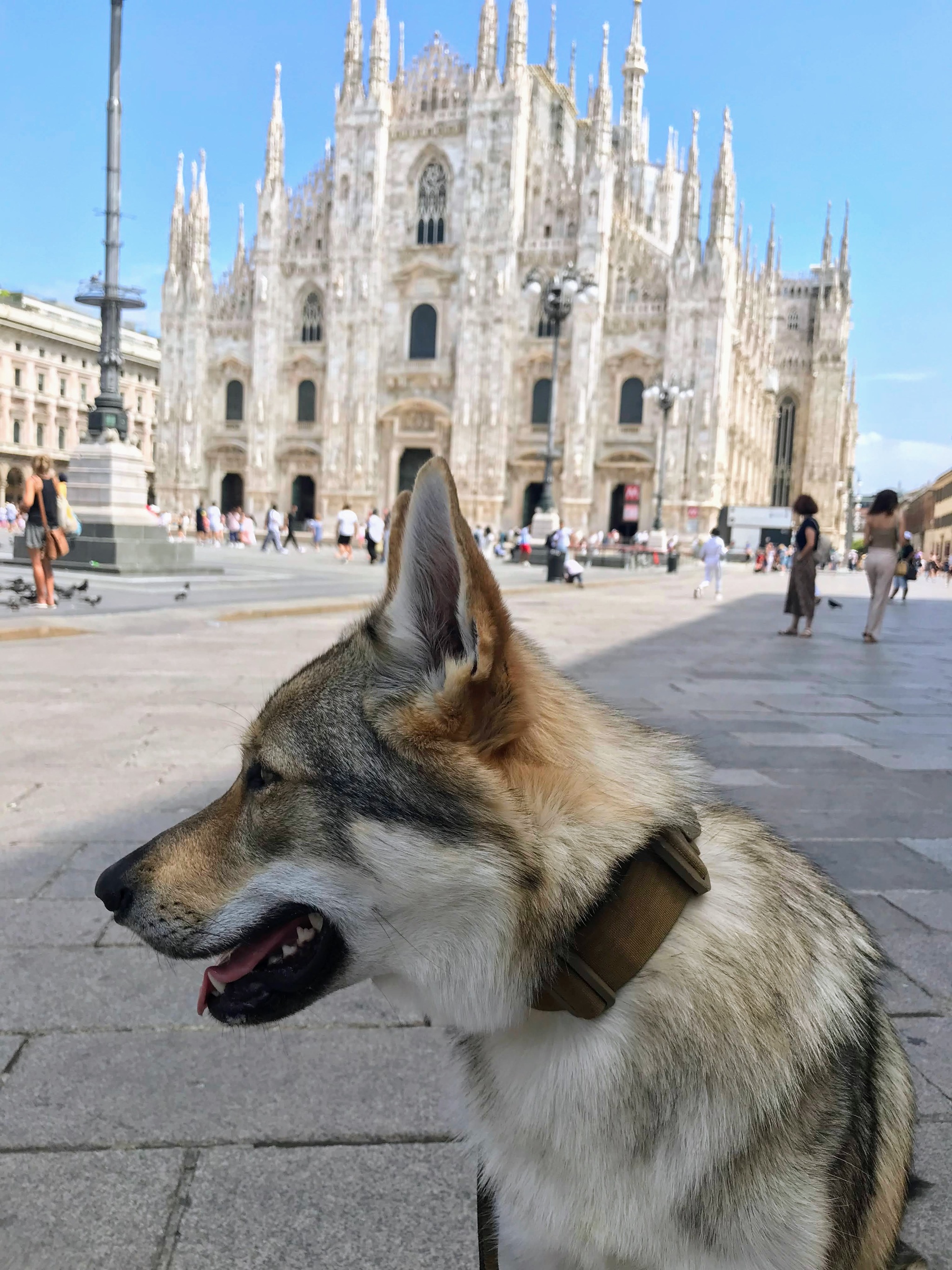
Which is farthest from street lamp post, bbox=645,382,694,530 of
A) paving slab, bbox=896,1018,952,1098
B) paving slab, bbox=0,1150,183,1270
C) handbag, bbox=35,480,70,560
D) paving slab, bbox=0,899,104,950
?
paving slab, bbox=0,1150,183,1270

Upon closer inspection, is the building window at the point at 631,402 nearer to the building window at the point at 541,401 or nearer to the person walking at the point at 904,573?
the building window at the point at 541,401

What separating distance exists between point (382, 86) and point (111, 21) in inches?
1109

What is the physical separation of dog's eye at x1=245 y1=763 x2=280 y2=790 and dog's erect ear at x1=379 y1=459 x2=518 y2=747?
0.21m

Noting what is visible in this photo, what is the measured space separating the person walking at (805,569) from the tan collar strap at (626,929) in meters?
10.1

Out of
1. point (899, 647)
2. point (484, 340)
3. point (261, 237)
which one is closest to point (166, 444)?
point (261, 237)

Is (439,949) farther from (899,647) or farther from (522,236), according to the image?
(522,236)

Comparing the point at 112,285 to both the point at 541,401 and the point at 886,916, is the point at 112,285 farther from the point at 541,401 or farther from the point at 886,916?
the point at 541,401

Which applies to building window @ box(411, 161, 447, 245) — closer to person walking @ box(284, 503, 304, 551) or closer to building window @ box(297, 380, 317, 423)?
building window @ box(297, 380, 317, 423)

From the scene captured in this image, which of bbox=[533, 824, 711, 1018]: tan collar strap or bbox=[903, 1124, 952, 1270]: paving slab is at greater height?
bbox=[533, 824, 711, 1018]: tan collar strap

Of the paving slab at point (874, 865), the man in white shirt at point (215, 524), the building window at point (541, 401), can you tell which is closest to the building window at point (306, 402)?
the man in white shirt at point (215, 524)

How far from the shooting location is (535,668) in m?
1.32

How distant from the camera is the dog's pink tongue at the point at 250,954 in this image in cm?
133

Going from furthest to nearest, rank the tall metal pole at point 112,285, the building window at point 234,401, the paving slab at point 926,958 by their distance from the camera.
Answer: the building window at point 234,401 → the tall metal pole at point 112,285 → the paving slab at point 926,958

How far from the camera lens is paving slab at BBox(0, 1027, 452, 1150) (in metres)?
1.83
